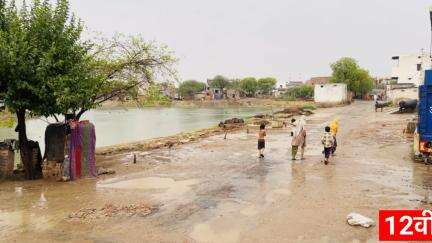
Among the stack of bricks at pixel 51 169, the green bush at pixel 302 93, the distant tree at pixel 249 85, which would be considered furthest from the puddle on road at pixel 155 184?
the distant tree at pixel 249 85

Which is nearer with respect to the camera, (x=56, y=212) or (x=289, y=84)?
(x=56, y=212)

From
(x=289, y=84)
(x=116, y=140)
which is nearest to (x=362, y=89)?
(x=289, y=84)

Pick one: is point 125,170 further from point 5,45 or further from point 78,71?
point 5,45

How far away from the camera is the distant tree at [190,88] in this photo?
122312 millimetres

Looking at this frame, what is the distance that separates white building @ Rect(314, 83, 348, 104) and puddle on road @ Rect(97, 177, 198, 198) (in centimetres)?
5745

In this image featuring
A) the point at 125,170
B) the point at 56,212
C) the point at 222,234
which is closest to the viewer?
the point at 222,234

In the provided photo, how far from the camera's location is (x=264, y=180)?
39.3 feet

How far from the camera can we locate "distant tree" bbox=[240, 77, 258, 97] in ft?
392

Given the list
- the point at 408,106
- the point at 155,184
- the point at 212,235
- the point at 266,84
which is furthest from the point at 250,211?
the point at 266,84

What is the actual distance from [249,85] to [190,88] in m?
17.4

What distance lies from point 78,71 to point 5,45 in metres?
2.15

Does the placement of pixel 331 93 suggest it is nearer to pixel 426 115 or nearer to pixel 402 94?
pixel 402 94

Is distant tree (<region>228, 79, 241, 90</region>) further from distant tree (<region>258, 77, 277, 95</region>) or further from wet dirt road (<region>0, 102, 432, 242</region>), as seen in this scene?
wet dirt road (<region>0, 102, 432, 242</region>)

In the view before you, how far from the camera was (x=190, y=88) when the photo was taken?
4862 inches
